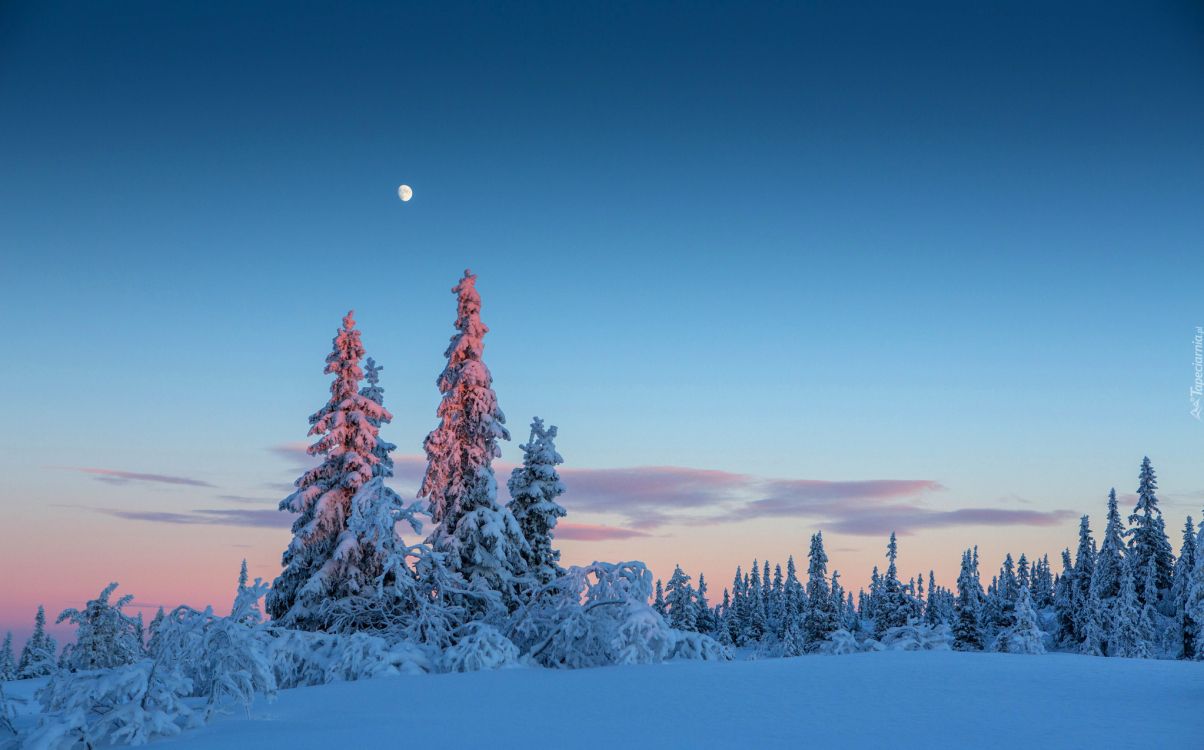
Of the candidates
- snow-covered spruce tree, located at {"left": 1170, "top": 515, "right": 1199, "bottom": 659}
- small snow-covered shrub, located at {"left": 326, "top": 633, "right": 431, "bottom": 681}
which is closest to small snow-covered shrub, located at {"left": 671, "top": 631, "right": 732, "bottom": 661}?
small snow-covered shrub, located at {"left": 326, "top": 633, "right": 431, "bottom": 681}

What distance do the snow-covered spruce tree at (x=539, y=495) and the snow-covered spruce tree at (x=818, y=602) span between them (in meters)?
43.2

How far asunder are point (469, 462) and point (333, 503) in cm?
467

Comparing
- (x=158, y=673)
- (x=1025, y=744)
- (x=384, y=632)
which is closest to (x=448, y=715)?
(x=158, y=673)

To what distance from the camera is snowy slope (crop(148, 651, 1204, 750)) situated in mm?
7926

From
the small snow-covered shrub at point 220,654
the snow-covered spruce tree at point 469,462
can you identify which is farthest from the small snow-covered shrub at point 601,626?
the small snow-covered shrub at point 220,654

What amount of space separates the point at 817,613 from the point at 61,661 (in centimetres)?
6581

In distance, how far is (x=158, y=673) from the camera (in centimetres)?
991

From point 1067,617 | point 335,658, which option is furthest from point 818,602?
point 335,658

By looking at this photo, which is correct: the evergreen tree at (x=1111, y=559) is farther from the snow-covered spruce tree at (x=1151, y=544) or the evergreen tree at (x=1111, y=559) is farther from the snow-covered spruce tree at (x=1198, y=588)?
the snow-covered spruce tree at (x=1198, y=588)

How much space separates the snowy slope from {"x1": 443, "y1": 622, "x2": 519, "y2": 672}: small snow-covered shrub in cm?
403

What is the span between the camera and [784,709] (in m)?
9.27

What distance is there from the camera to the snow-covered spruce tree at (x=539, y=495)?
31.7 meters

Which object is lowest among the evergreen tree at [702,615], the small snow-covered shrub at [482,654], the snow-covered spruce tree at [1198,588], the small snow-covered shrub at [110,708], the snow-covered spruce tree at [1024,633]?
the evergreen tree at [702,615]

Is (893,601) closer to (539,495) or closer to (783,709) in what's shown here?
(539,495)
